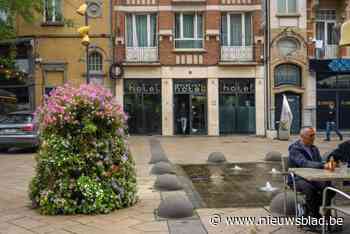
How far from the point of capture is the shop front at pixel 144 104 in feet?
97.3

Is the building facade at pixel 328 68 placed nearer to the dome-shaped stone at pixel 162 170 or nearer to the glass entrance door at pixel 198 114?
the glass entrance door at pixel 198 114

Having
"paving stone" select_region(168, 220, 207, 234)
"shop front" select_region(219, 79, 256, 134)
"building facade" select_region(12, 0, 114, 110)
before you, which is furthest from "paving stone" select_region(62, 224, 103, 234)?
"shop front" select_region(219, 79, 256, 134)


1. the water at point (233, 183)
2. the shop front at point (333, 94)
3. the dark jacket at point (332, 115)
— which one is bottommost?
the water at point (233, 183)

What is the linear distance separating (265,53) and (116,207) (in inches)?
886

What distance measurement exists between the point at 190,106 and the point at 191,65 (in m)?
2.27

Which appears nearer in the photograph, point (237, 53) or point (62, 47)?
point (62, 47)

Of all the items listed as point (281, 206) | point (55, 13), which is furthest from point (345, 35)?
point (55, 13)

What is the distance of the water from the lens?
30.6 ft

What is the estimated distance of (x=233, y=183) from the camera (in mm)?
11500

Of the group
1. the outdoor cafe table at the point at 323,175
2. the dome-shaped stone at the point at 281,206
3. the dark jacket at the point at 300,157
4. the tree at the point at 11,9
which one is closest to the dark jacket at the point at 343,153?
the dark jacket at the point at 300,157

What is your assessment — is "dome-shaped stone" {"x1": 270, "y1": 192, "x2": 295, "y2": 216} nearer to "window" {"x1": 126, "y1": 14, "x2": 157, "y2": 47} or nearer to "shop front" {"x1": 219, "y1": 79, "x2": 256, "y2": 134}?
"shop front" {"x1": 219, "y1": 79, "x2": 256, "y2": 134}

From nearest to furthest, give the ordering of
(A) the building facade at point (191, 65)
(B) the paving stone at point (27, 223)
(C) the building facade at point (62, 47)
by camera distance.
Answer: (B) the paving stone at point (27, 223), (C) the building facade at point (62, 47), (A) the building facade at point (191, 65)

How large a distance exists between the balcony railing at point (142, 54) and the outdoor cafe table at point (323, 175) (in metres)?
23.2

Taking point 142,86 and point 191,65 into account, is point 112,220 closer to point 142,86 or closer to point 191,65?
point 142,86
